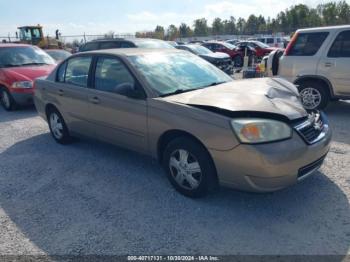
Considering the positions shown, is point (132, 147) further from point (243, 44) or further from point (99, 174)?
point (243, 44)

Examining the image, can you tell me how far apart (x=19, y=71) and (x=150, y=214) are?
22.3 ft

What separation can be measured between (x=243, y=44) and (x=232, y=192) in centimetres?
1898

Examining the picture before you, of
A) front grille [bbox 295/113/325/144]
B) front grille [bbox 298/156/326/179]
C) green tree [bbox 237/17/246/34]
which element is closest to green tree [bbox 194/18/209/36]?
green tree [bbox 237/17/246/34]

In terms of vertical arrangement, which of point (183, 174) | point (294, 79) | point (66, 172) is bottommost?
point (66, 172)

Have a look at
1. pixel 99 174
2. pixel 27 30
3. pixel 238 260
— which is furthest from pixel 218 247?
pixel 27 30

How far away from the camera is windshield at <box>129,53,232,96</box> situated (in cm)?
379

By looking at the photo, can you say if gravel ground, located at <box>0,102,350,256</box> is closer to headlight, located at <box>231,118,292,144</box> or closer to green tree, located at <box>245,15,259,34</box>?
headlight, located at <box>231,118,292,144</box>

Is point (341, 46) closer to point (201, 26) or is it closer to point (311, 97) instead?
point (311, 97)

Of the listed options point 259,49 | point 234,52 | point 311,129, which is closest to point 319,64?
point 311,129

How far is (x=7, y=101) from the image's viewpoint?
8258 millimetres

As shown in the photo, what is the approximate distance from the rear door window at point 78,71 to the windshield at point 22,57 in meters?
4.54

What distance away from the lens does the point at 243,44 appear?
20969mm

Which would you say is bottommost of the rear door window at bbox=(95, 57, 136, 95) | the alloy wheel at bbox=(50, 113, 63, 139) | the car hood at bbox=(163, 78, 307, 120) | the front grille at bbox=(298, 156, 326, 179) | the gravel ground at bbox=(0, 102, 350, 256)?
the gravel ground at bbox=(0, 102, 350, 256)

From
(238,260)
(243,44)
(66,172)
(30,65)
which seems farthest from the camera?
(243,44)
